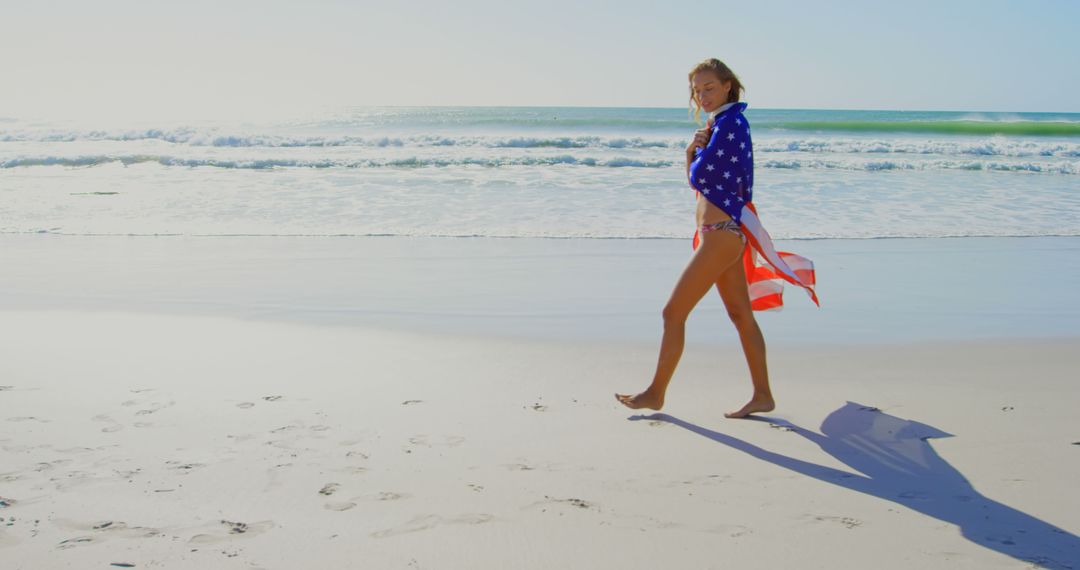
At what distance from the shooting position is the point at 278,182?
16609 mm

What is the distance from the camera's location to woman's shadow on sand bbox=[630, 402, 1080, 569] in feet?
9.25

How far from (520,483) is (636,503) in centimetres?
46

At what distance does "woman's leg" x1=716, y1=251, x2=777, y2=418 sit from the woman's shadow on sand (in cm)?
8

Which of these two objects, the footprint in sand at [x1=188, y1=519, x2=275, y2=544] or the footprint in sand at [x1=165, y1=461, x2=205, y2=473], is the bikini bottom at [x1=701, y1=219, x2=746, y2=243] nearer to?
the footprint in sand at [x1=188, y1=519, x2=275, y2=544]

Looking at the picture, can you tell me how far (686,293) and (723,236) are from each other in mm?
312

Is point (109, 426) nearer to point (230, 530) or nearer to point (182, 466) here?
point (182, 466)

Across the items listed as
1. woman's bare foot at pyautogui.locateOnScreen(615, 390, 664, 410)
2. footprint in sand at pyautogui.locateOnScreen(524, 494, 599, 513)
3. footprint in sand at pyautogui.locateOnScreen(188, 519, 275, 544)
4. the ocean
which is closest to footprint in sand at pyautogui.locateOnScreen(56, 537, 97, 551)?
footprint in sand at pyautogui.locateOnScreen(188, 519, 275, 544)

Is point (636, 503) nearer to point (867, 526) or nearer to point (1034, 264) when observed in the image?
point (867, 526)

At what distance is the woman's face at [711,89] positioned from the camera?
3889 millimetres

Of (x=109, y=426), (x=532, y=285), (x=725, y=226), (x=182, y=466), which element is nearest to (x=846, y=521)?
(x=725, y=226)

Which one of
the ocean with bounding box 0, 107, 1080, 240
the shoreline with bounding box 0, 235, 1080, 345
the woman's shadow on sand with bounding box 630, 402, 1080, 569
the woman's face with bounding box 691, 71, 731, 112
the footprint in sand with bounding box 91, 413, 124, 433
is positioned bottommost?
the woman's shadow on sand with bounding box 630, 402, 1080, 569

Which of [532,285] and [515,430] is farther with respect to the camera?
[532,285]

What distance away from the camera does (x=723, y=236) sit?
3.96 meters

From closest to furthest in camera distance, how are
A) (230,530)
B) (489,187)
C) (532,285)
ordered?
(230,530) → (532,285) → (489,187)
